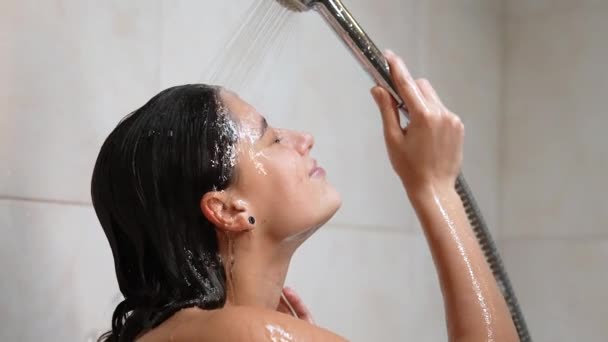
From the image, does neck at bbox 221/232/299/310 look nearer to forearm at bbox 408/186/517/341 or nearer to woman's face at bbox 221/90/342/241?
woman's face at bbox 221/90/342/241

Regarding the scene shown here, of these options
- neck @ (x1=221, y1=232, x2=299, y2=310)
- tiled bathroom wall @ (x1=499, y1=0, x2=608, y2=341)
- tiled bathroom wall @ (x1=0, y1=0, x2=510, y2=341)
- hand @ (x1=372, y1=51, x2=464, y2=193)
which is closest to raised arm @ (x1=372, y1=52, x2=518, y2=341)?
hand @ (x1=372, y1=51, x2=464, y2=193)

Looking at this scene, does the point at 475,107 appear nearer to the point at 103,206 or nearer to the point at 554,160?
the point at 554,160

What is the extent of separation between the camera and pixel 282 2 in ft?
2.73

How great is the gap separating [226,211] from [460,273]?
205mm

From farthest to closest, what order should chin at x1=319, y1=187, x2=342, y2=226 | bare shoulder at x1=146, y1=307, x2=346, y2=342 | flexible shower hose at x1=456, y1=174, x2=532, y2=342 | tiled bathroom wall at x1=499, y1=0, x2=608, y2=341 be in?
1. tiled bathroom wall at x1=499, y1=0, x2=608, y2=341
2. flexible shower hose at x1=456, y1=174, x2=532, y2=342
3. chin at x1=319, y1=187, x2=342, y2=226
4. bare shoulder at x1=146, y1=307, x2=346, y2=342

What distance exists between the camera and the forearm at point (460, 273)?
2.39ft

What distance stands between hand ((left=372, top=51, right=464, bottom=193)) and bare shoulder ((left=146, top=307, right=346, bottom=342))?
0.69 ft

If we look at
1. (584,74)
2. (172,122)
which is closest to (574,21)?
(584,74)

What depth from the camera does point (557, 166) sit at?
4.75 ft

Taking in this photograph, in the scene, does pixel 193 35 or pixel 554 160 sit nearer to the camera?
pixel 193 35

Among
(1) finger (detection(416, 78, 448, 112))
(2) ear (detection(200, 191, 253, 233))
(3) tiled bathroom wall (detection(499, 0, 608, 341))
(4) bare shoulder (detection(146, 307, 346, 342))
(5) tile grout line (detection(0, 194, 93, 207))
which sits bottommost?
(3) tiled bathroom wall (detection(499, 0, 608, 341))

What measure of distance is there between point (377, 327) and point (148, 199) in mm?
602

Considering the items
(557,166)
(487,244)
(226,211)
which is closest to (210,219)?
(226,211)

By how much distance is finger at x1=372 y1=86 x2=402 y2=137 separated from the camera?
2.64ft
